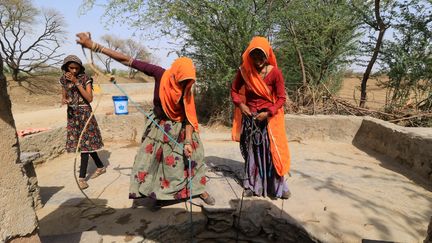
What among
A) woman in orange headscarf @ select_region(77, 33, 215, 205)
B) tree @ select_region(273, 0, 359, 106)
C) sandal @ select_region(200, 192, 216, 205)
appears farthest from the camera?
tree @ select_region(273, 0, 359, 106)

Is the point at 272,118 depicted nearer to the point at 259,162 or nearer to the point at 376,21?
the point at 259,162

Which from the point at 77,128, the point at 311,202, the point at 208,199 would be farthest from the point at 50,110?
the point at 311,202

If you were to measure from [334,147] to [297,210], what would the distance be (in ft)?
9.07

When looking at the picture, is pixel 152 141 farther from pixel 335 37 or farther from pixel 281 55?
pixel 335 37

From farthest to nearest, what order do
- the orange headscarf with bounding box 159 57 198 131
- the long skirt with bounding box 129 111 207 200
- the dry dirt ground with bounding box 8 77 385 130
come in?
the dry dirt ground with bounding box 8 77 385 130 → the long skirt with bounding box 129 111 207 200 → the orange headscarf with bounding box 159 57 198 131

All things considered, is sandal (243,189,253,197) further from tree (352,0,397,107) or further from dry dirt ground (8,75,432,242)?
tree (352,0,397,107)

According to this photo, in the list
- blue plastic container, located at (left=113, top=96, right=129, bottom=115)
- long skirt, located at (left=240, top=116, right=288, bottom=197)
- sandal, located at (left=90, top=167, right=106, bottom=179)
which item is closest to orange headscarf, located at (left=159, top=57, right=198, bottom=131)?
long skirt, located at (left=240, top=116, right=288, bottom=197)

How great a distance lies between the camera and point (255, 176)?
3322 mm

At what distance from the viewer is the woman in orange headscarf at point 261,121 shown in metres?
2.97

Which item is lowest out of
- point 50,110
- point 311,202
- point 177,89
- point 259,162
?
point 311,202

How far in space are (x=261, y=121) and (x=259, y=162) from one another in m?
0.47

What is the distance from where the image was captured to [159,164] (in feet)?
9.90

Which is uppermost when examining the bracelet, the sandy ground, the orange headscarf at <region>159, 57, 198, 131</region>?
the bracelet

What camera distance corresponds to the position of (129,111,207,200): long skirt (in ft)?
9.71
